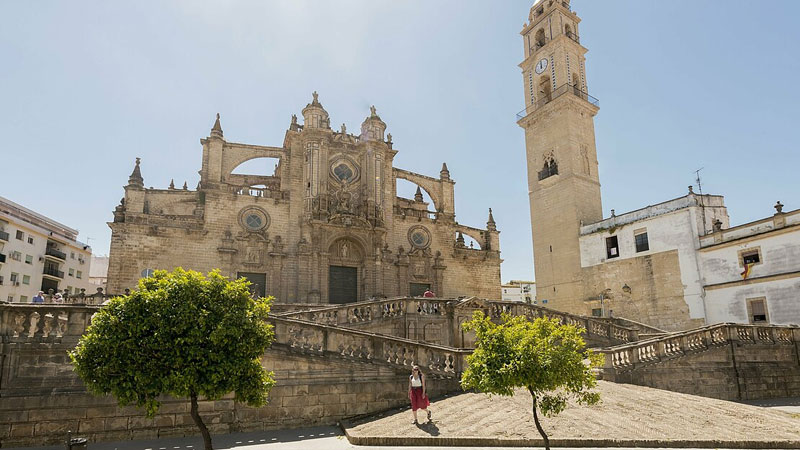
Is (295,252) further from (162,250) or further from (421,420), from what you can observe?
(421,420)

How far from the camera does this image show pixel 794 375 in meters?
16.9

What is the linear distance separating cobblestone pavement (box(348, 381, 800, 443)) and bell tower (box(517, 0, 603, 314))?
1654cm

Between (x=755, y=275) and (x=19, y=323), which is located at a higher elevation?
(x=755, y=275)

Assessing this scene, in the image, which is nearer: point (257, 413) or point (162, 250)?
point (257, 413)

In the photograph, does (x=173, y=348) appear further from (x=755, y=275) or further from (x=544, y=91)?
(x=544, y=91)

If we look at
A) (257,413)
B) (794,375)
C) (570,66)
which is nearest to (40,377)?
(257,413)

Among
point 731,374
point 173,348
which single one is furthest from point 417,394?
point 731,374

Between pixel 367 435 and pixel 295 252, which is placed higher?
pixel 295 252

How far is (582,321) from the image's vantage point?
1730cm

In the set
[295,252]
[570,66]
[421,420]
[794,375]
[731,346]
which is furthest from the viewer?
[570,66]

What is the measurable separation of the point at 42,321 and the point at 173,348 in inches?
191

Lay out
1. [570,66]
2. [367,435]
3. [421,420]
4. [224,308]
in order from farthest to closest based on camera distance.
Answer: [570,66] → [421,420] → [367,435] → [224,308]

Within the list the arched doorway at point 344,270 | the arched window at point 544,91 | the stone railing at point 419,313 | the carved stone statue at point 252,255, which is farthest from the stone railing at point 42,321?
the arched window at point 544,91

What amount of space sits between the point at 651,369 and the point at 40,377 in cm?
→ 1494
